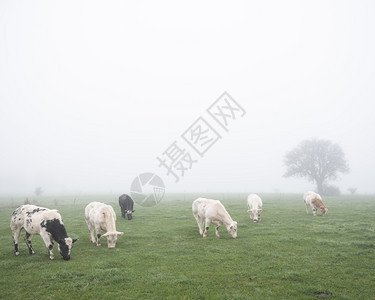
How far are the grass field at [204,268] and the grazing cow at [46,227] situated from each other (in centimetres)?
61

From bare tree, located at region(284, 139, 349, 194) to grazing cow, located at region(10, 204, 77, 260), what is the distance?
61266 millimetres

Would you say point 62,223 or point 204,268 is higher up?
point 62,223

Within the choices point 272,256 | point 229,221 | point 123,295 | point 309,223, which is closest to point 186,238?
point 229,221

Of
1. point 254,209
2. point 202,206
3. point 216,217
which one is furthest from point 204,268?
point 254,209

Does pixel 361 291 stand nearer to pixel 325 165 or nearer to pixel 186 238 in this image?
pixel 186 238

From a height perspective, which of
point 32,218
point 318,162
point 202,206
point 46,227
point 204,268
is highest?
point 318,162

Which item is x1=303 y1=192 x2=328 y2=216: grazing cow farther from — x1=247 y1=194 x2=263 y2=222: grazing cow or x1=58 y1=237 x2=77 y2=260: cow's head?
x1=58 y1=237 x2=77 y2=260: cow's head

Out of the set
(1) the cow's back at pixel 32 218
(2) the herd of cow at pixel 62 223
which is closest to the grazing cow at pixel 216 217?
(2) the herd of cow at pixel 62 223

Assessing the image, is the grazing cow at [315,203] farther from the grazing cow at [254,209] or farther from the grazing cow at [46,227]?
the grazing cow at [46,227]

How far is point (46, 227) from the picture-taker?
1134 centimetres

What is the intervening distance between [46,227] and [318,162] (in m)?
63.8

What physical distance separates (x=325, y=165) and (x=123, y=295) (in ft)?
211

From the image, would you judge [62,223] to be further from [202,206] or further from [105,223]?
[202,206]

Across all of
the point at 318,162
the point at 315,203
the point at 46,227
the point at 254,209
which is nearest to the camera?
the point at 46,227
